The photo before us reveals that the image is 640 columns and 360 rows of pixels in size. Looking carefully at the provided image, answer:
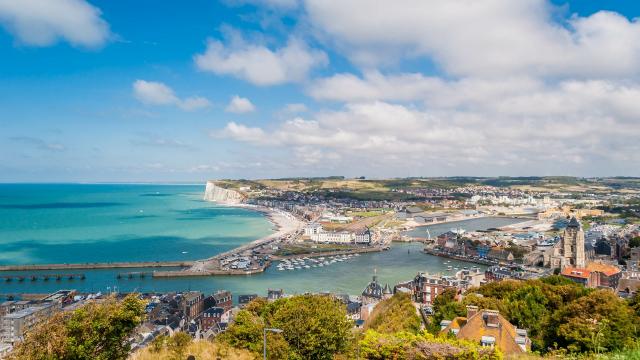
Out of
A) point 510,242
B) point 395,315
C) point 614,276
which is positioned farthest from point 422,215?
point 395,315

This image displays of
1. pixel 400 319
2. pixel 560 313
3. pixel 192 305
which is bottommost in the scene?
pixel 192 305

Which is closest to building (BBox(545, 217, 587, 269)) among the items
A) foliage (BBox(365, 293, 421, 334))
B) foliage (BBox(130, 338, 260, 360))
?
foliage (BBox(365, 293, 421, 334))

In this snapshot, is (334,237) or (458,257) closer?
(458,257)

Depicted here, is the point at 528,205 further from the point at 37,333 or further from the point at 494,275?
the point at 37,333

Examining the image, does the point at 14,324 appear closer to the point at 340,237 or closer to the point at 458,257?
the point at 340,237

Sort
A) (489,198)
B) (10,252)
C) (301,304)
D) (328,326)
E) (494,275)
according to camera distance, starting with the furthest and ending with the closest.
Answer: (489,198) < (10,252) < (494,275) < (301,304) < (328,326)

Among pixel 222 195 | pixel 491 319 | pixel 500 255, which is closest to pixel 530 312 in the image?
pixel 491 319
